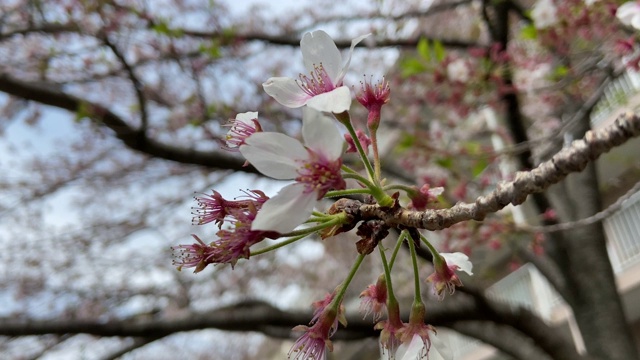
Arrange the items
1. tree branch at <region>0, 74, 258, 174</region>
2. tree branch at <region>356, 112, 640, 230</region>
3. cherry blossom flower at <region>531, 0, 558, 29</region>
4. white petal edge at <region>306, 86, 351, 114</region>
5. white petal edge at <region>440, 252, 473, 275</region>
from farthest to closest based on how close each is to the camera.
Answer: tree branch at <region>0, 74, 258, 174</region> → cherry blossom flower at <region>531, 0, 558, 29</region> → white petal edge at <region>440, 252, 473, 275</region> → white petal edge at <region>306, 86, 351, 114</region> → tree branch at <region>356, 112, 640, 230</region>

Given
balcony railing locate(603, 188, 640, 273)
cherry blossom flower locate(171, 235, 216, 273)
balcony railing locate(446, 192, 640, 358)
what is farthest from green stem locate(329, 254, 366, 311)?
balcony railing locate(603, 188, 640, 273)

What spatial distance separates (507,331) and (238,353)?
8451 mm

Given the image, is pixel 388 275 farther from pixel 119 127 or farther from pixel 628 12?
pixel 119 127

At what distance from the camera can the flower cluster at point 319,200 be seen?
80 cm

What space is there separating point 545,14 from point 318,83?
2305 mm

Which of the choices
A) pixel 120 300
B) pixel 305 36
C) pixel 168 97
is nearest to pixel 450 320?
pixel 305 36

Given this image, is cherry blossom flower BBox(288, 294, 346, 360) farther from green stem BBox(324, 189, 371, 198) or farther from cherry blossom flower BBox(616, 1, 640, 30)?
cherry blossom flower BBox(616, 1, 640, 30)

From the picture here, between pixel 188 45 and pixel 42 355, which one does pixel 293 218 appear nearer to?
pixel 42 355

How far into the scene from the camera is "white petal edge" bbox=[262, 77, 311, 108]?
95 centimetres

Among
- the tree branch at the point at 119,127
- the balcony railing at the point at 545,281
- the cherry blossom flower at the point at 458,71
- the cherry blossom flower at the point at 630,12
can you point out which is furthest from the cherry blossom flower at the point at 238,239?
the balcony railing at the point at 545,281

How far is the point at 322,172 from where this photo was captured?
0.83m

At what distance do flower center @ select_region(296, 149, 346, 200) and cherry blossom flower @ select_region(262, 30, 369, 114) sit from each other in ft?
0.44

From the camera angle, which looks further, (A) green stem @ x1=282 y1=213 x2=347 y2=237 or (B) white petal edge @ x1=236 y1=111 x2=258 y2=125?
(B) white petal edge @ x1=236 y1=111 x2=258 y2=125

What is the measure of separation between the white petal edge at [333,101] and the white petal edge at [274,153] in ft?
0.21
